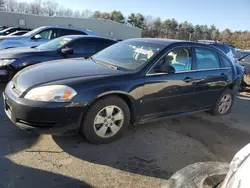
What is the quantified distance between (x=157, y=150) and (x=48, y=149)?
5.00 feet

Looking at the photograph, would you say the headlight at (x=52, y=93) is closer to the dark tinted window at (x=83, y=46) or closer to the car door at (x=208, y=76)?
the car door at (x=208, y=76)

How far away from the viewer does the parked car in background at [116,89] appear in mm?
2986

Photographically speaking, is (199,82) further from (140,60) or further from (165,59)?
(140,60)

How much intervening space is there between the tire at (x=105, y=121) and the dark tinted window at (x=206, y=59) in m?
1.81

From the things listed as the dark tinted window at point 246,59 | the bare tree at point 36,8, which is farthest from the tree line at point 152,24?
the dark tinted window at point 246,59

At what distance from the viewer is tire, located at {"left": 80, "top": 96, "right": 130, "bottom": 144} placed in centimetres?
320

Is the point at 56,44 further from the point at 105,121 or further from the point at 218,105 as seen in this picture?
the point at 218,105

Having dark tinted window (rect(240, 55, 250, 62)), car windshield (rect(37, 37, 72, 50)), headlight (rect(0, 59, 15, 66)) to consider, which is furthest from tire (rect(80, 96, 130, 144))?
dark tinted window (rect(240, 55, 250, 62))

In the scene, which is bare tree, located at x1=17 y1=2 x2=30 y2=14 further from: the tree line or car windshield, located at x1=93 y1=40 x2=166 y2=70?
car windshield, located at x1=93 y1=40 x2=166 y2=70

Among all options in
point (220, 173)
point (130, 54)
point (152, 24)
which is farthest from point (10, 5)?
point (220, 173)

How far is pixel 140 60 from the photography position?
3.81 m

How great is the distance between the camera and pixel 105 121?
3.35 metres

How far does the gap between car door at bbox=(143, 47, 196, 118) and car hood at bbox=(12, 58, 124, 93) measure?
0.56 m

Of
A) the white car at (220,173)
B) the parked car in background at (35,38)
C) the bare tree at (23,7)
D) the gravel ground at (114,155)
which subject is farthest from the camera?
the bare tree at (23,7)
